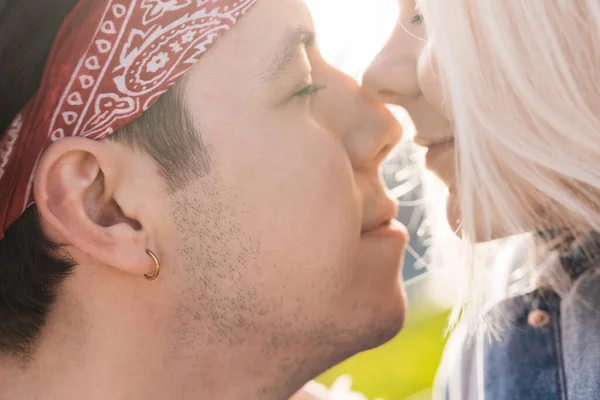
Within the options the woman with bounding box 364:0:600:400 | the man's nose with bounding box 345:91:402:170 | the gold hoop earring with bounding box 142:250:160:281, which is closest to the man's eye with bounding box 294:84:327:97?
the man's nose with bounding box 345:91:402:170

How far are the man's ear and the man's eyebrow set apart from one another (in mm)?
342

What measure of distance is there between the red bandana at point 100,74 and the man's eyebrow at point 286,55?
0.15m

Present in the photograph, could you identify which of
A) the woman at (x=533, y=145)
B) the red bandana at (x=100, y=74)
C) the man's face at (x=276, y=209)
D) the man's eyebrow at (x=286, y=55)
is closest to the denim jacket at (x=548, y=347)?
the woman at (x=533, y=145)

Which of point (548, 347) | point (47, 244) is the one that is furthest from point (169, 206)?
point (548, 347)

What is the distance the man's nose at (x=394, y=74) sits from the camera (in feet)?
5.30

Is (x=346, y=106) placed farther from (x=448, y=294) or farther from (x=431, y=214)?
(x=448, y=294)

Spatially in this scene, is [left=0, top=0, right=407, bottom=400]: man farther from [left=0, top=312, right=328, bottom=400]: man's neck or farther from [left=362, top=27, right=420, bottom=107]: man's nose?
[left=362, top=27, right=420, bottom=107]: man's nose

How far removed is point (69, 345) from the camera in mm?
1433

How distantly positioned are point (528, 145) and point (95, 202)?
2.91 feet

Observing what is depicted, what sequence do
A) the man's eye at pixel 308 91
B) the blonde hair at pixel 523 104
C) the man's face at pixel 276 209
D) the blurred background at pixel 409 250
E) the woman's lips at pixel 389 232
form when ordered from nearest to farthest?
the blonde hair at pixel 523 104
the man's face at pixel 276 209
the man's eye at pixel 308 91
the woman's lips at pixel 389 232
the blurred background at pixel 409 250

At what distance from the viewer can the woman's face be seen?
1.61m

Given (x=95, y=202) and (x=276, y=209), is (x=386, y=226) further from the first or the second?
(x=95, y=202)

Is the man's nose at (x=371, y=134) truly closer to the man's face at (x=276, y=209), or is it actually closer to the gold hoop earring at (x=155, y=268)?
the man's face at (x=276, y=209)

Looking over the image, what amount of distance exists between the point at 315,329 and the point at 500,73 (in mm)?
681
